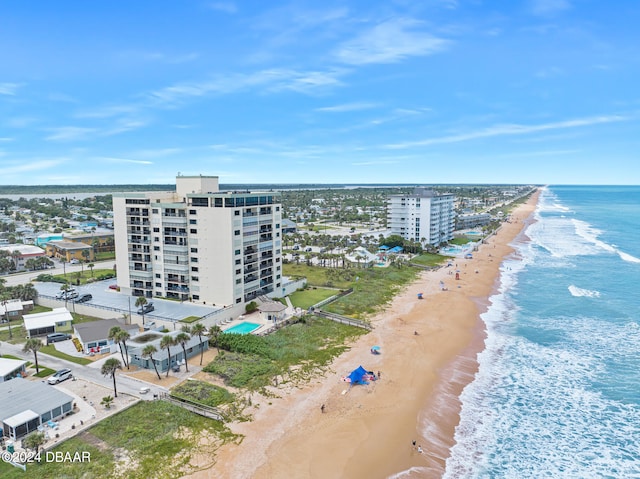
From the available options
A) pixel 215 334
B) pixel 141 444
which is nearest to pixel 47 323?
pixel 215 334

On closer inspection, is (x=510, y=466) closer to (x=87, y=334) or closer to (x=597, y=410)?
(x=597, y=410)

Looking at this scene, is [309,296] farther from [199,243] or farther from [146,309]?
[146,309]

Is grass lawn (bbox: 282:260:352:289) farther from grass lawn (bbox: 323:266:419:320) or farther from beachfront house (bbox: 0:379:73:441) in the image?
beachfront house (bbox: 0:379:73:441)

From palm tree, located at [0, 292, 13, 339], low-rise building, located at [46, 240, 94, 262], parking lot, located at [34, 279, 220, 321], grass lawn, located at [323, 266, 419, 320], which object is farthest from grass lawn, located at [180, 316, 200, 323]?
low-rise building, located at [46, 240, 94, 262]

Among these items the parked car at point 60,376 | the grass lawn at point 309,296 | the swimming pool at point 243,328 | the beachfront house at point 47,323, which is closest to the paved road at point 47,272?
the beachfront house at point 47,323

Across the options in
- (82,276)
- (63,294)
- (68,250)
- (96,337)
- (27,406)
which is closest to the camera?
(27,406)
